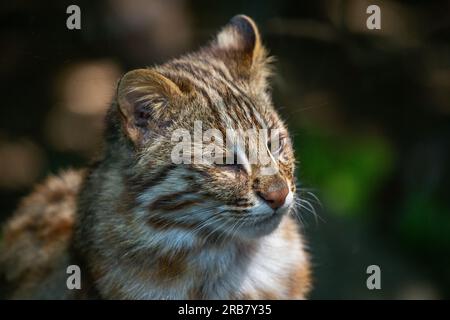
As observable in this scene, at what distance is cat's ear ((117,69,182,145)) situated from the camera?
572cm

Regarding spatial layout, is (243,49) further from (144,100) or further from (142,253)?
(142,253)

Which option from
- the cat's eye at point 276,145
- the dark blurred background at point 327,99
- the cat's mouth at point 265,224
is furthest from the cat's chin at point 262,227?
the dark blurred background at point 327,99

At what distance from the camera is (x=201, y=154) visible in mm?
5684

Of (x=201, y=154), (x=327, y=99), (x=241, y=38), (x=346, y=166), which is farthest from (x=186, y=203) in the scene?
(x=327, y=99)

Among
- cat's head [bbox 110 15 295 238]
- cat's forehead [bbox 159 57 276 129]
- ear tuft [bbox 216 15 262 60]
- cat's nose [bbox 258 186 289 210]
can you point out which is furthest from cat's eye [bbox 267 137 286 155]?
ear tuft [bbox 216 15 262 60]

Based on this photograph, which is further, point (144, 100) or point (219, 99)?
point (219, 99)

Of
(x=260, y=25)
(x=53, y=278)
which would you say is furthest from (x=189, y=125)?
(x=260, y=25)

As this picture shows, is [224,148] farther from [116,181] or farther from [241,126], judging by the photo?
[116,181]

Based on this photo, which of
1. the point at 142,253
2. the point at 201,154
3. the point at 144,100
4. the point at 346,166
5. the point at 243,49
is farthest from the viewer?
the point at 346,166

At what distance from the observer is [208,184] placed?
5637mm

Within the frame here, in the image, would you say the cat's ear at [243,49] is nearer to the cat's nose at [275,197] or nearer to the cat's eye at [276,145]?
the cat's eye at [276,145]

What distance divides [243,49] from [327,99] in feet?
14.5

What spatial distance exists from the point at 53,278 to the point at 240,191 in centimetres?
214

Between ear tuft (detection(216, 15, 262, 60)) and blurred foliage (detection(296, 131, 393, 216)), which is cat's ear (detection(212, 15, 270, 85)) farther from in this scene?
blurred foliage (detection(296, 131, 393, 216))
